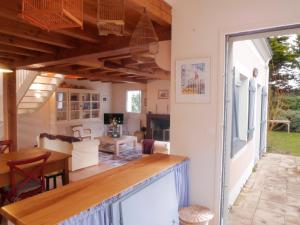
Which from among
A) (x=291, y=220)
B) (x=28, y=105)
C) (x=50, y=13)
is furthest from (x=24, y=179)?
(x=28, y=105)

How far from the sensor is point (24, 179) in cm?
263

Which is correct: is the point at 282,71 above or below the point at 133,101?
above

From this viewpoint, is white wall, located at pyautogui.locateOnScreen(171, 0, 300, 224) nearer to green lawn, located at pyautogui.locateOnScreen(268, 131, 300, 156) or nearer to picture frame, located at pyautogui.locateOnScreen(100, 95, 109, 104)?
green lawn, located at pyautogui.locateOnScreen(268, 131, 300, 156)

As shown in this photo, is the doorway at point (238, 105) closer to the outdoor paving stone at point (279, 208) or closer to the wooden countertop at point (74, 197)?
the outdoor paving stone at point (279, 208)

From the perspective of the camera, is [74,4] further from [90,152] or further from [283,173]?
[283,173]

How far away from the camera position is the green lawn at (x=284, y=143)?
5790mm

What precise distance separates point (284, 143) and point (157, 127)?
4070mm

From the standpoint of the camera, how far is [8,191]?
2.58 m

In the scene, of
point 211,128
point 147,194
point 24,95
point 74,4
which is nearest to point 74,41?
point 74,4

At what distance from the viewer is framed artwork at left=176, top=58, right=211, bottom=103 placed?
2.02 meters

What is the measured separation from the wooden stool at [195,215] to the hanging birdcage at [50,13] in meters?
1.65

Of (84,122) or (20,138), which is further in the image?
(84,122)

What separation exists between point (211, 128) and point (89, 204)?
4.07 feet

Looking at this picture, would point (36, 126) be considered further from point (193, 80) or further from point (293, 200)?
point (293, 200)
